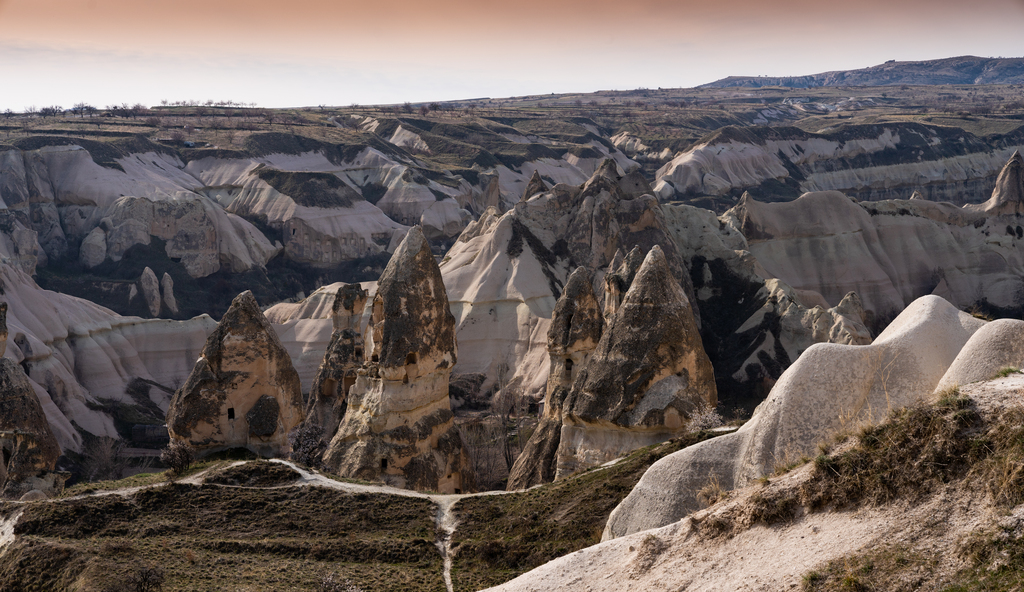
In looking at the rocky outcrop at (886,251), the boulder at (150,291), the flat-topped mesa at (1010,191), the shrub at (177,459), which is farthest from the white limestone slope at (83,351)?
the flat-topped mesa at (1010,191)

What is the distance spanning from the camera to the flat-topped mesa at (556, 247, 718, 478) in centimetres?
1841

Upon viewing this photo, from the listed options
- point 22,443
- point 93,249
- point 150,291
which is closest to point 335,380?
point 22,443

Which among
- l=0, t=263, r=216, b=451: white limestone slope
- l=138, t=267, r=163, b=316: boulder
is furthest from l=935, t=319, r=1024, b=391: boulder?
l=138, t=267, r=163, b=316: boulder

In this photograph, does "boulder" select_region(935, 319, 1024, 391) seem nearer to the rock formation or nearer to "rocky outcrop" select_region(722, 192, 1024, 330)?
the rock formation

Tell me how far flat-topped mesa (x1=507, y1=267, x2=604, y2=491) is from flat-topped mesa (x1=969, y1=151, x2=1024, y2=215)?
1883 inches

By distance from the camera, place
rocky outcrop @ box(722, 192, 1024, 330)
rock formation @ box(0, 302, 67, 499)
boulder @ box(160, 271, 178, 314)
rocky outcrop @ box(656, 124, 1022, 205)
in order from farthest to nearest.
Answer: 1. rocky outcrop @ box(656, 124, 1022, 205)
2. boulder @ box(160, 271, 178, 314)
3. rocky outcrop @ box(722, 192, 1024, 330)
4. rock formation @ box(0, 302, 67, 499)

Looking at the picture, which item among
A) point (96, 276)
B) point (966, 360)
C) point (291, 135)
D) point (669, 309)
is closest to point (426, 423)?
point (669, 309)

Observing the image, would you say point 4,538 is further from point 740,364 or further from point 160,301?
point 160,301

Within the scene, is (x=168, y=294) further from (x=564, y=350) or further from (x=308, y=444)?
(x=564, y=350)

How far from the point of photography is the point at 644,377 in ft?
60.7

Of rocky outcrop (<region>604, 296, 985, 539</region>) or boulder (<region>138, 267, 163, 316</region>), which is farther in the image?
boulder (<region>138, 267, 163, 316</region>)

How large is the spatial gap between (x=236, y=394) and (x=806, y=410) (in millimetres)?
15492

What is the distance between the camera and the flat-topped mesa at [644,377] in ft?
60.4

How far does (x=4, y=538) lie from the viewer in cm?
1567
